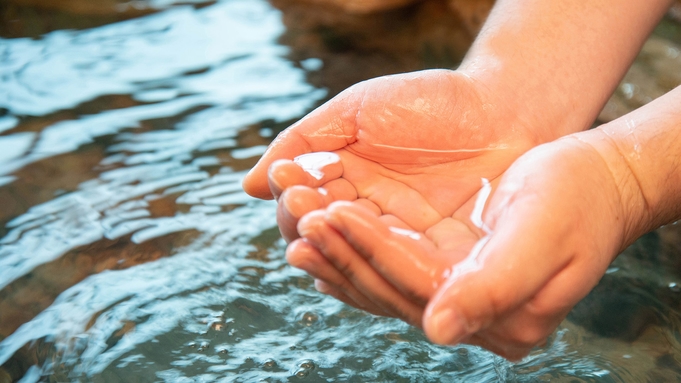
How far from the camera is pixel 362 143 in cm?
191

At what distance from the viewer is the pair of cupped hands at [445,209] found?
1324 mm

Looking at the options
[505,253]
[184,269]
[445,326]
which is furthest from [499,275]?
[184,269]

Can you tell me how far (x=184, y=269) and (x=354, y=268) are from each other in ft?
3.70

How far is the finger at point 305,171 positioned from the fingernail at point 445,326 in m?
0.56

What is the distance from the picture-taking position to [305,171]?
1.67m

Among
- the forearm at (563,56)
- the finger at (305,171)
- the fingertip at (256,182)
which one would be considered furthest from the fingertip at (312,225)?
the forearm at (563,56)

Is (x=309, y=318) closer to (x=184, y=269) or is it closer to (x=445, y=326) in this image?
(x=184, y=269)

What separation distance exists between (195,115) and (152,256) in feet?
3.89

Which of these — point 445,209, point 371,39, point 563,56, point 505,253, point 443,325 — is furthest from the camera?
point 371,39

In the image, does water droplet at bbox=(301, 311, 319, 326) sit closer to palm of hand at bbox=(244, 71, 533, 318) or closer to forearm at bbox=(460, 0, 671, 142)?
palm of hand at bbox=(244, 71, 533, 318)

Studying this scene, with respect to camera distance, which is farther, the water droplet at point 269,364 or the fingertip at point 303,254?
the water droplet at point 269,364

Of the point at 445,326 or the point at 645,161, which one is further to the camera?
the point at 645,161

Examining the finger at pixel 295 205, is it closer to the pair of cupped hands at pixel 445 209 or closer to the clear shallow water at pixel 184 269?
the pair of cupped hands at pixel 445 209

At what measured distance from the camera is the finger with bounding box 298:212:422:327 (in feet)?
4.39
